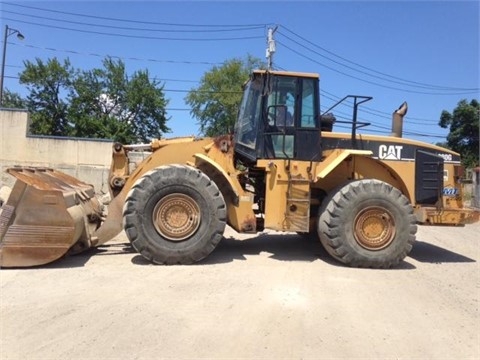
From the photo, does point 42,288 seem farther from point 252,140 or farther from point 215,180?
point 252,140

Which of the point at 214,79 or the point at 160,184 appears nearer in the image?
the point at 160,184

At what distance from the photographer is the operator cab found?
7.39m

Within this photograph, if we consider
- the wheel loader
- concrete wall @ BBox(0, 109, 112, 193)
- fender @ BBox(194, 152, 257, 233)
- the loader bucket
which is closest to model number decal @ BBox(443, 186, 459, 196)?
the wheel loader

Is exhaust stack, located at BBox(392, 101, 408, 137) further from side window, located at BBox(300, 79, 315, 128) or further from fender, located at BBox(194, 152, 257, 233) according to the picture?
fender, located at BBox(194, 152, 257, 233)

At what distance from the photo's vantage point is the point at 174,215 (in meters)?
6.95

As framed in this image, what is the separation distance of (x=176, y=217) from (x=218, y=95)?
124 feet

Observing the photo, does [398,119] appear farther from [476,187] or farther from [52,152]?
[52,152]

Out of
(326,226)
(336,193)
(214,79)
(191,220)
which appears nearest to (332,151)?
(336,193)

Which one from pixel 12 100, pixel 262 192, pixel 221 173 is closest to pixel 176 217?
pixel 221 173

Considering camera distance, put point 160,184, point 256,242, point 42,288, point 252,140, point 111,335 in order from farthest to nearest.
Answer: point 256,242
point 252,140
point 160,184
point 42,288
point 111,335

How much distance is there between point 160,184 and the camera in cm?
687

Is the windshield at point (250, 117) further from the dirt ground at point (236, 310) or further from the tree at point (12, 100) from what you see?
the tree at point (12, 100)

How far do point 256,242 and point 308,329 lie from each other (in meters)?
4.56

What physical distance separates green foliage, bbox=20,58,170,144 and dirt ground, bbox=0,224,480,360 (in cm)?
3662
